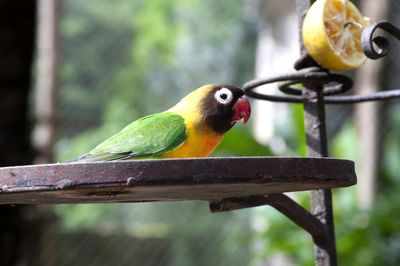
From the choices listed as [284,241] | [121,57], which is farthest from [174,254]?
[121,57]

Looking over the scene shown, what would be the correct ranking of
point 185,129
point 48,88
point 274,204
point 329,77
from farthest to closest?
point 48,88
point 185,129
point 329,77
point 274,204

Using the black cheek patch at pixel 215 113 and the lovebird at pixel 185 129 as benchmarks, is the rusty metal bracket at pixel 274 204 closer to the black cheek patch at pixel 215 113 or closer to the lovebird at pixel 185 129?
the lovebird at pixel 185 129

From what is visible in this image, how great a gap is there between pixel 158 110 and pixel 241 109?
316 cm

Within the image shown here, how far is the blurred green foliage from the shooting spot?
416cm

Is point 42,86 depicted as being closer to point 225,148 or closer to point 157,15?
point 225,148

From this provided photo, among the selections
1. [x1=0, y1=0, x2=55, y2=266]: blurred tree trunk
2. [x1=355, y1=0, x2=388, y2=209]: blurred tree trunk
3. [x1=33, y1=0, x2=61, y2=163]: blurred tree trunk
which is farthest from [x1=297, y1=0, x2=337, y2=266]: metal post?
[x1=355, y1=0, x2=388, y2=209]: blurred tree trunk

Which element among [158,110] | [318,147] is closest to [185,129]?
[318,147]

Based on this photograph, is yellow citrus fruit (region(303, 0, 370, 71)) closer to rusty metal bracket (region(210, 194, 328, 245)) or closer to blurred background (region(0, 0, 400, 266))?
rusty metal bracket (region(210, 194, 328, 245))

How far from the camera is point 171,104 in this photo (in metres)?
4.90

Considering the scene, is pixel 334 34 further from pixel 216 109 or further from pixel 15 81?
pixel 15 81

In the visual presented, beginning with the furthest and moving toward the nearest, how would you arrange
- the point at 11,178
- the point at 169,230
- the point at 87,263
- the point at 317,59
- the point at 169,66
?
1. the point at 169,66
2. the point at 169,230
3. the point at 87,263
4. the point at 317,59
5. the point at 11,178

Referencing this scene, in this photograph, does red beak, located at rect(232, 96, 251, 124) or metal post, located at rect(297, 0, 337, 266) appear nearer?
metal post, located at rect(297, 0, 337, 266)

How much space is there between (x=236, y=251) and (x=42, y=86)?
1.92m

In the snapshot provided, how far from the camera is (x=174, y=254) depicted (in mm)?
4840
